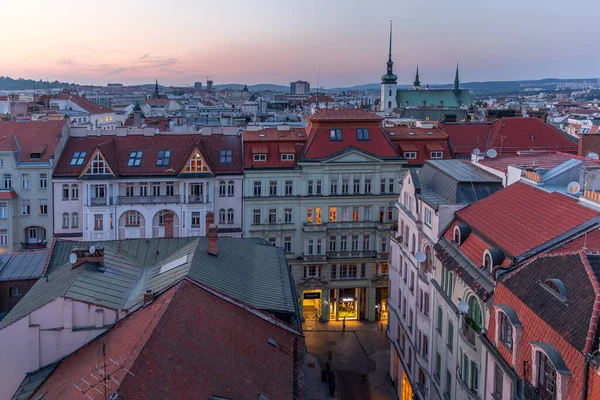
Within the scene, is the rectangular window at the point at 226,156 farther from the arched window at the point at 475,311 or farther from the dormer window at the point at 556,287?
the dormer window at the point at 556,287

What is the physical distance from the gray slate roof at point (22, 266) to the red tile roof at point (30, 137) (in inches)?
770

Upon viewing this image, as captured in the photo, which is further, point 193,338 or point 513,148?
point 513,148

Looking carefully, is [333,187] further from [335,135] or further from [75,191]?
[75,191]

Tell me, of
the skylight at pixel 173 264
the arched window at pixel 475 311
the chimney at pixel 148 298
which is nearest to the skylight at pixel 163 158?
the skylight at pixel 173 264

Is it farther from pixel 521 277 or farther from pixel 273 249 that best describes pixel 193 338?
pixel 273 249

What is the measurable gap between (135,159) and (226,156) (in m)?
9.16

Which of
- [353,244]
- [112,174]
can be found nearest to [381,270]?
[353,244]

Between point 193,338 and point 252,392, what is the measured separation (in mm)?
3417

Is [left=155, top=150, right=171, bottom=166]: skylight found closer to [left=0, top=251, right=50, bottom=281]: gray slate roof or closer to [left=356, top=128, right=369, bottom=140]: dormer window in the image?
[left=356, top=128, right=369, bottom=140]: dormer window

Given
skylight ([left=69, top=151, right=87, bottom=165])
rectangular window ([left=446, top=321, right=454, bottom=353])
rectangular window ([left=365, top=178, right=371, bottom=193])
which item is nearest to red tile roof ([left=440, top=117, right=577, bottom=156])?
rectangular window ([left=365, top=178, right=371, bottom=193])

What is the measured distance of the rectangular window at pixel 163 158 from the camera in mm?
61959

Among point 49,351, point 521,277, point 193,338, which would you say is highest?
point 521,277

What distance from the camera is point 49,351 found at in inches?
1121

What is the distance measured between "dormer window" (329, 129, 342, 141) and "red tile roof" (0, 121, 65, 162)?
1087 inches
